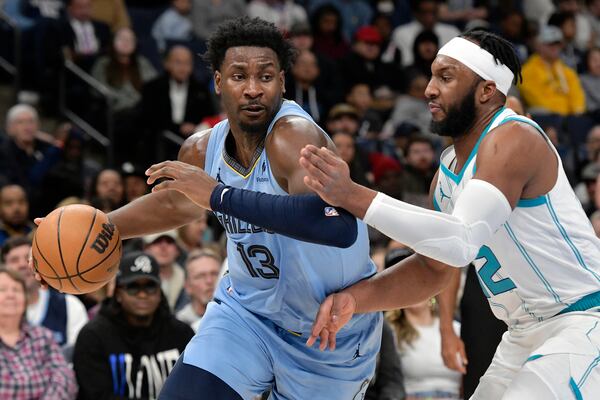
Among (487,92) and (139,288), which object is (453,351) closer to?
(487,92)

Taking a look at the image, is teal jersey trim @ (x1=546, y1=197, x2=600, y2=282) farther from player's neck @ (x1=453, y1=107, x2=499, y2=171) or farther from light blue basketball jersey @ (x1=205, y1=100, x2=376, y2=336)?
light blue basketball jersey @ (x1=205, y1=100, x2=376, y2=336)

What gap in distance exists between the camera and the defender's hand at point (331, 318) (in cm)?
439

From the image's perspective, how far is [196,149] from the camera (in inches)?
201

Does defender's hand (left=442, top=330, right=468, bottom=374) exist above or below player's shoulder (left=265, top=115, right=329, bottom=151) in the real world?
below

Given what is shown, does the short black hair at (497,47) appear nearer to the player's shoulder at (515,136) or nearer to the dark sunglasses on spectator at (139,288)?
the player's shoulder at (515,136)

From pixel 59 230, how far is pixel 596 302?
7.87 ft

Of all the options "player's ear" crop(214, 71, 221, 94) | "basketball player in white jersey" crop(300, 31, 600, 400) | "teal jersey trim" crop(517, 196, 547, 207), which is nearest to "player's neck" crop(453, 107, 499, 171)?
"basketball player in white jersey" crop(300, 31, 600, 400)

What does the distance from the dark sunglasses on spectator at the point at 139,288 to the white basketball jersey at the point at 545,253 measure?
3.31 m

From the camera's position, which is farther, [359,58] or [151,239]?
[359,58]

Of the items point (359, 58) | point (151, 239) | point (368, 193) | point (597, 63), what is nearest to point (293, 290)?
point (368, 193)

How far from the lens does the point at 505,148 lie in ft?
13.7

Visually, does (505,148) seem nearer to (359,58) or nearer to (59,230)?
(59,230)

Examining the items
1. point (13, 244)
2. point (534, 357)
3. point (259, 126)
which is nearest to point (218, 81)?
point (259, 126)

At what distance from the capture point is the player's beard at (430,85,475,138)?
4.45 metres
